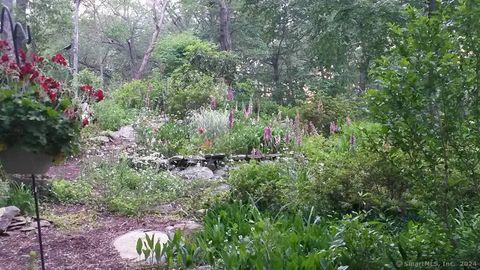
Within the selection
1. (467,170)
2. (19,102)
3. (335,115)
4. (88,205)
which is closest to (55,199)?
(88,205)

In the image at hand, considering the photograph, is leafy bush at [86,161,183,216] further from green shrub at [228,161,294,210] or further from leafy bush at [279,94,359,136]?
leafy bush at [279,94,359,136]

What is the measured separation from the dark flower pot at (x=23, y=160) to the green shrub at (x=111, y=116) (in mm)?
6881

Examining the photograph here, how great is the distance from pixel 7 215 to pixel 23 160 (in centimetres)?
209

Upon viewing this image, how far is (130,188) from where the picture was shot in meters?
5.75

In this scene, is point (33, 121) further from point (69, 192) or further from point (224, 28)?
point (224, 28)

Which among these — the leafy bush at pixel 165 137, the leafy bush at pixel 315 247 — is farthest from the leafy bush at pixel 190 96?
the leafy bush at pixel 315 247

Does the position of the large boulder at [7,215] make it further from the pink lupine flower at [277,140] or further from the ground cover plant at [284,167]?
the pink lupine flower at [277,140]

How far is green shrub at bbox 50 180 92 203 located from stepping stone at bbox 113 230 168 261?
1.50 metres

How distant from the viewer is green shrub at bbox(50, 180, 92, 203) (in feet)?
17.9

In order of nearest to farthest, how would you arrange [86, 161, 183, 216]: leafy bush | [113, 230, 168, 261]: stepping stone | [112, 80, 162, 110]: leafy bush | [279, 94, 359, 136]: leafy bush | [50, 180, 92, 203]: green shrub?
[113, 230, 168, 261]: stepping stone < [86, 161, 183, 216]: leafy bush < [50, 180, 92, 203]: green shrub < [279, 94, 359, 136]: leafy bush < [112, 80, 162, 110]: leafy bush

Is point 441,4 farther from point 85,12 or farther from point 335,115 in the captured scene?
point 85,12

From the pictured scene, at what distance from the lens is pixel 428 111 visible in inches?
87.7

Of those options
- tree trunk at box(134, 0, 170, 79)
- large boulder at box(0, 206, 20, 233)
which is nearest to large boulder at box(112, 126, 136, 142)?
large boulder at box(0, 206, 20, 233)

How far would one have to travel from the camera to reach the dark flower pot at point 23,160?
8.73 ft
